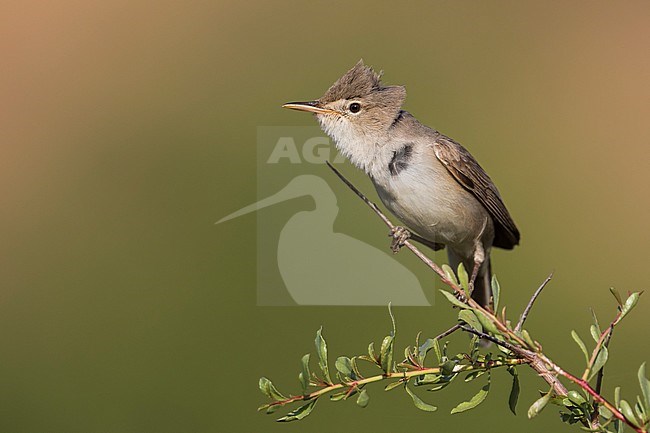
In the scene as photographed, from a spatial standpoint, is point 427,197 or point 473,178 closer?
point 427,197

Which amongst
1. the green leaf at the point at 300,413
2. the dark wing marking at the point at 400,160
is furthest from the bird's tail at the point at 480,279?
the green leaf at the point at 300,413

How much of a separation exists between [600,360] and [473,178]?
148 cm

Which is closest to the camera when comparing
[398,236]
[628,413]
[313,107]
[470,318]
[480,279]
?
[628,413]

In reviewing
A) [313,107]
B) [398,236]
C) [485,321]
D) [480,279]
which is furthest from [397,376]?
[480,279]

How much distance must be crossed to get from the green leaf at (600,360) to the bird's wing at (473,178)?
1.41 metres

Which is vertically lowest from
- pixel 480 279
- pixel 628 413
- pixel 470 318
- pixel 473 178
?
pixel 480 279

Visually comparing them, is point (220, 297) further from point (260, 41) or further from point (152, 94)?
point (260, 41)

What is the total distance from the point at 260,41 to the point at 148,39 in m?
0.83

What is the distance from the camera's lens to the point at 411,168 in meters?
2.26

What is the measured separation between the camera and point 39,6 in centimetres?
597

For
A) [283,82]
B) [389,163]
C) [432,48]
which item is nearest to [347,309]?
[389,163]

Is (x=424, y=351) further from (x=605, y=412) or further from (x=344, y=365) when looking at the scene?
(x=605, y=412)

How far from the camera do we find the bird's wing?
2377 mm

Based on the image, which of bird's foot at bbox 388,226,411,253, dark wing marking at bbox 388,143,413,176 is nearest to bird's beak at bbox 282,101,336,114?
dark wing marking at bbox 388,143,413,176
